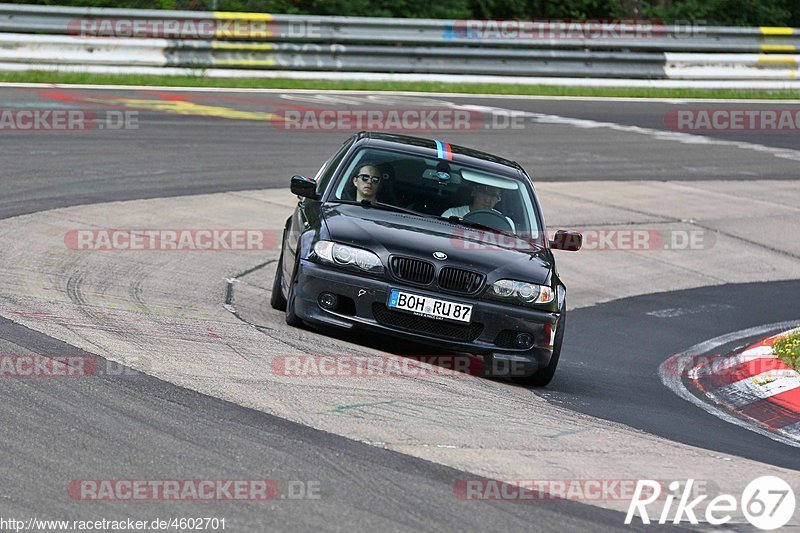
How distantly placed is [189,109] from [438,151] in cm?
1061

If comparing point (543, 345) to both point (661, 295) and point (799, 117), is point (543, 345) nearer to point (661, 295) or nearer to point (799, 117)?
point (661, 295)

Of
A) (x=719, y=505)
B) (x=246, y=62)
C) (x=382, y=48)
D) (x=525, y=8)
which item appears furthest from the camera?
(x=525, y=8)

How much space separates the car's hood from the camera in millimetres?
8188

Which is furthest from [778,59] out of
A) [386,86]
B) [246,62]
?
[246,62]

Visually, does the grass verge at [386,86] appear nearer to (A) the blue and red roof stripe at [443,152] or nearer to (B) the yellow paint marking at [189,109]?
(B) the yellow paint marking at [189,109]

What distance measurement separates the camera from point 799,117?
24672 millimetres

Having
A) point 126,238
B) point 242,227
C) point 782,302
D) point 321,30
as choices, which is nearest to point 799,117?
point 321,30

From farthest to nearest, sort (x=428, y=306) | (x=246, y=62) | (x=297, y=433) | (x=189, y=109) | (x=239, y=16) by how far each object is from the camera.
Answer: (x=246, y=62) → (x=239, y=16) → (x=189, y=109) → (x=428, y=306) → (x=297, y=433)

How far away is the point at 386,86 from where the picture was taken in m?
23.6

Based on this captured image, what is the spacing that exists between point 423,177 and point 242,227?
4436 mm

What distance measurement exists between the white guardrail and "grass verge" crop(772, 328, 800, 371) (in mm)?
14727

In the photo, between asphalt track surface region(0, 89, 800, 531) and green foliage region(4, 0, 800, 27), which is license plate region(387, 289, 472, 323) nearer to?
asphalt track surface region(0, 89, 800, 531)

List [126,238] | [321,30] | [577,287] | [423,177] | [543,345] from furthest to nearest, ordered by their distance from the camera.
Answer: [321,30] < [577,287] < [126,238] < [423,177] < [543,345]

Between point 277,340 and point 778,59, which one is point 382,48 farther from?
point 277,340
